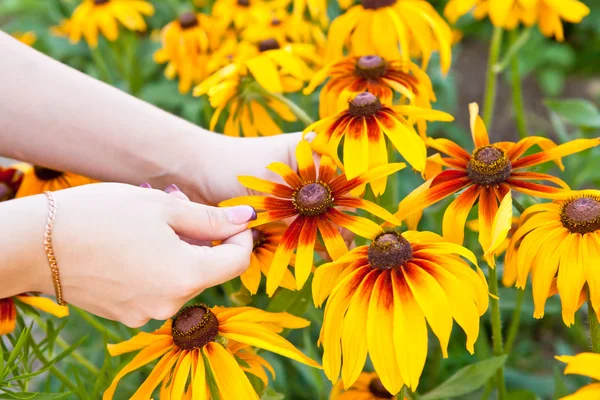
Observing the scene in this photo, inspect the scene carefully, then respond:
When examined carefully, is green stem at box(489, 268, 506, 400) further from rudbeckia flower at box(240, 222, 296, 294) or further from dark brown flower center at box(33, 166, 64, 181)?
dark brown flower center at box(33, 166, 64, 181)

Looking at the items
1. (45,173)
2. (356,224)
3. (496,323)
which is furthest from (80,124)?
(496,323)

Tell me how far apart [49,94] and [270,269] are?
37 cm

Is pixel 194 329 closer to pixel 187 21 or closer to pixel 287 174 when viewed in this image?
pixel 287 174

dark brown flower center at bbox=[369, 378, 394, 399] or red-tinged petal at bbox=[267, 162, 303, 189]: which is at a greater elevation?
red-tinged petal at bbox=[267, 162, 303, 189]

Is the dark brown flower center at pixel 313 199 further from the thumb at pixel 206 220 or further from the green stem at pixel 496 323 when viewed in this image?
the green stem at pixel 496 323

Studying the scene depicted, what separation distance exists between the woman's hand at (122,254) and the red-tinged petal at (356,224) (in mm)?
103

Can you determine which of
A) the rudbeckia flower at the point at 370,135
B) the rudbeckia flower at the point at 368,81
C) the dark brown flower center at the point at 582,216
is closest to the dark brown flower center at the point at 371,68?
the rudbeckia flower at the point at 368,81

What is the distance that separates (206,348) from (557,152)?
380mm

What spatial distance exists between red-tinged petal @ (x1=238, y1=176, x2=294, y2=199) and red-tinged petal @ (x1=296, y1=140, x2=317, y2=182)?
2cm

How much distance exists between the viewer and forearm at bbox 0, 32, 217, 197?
2.69ft

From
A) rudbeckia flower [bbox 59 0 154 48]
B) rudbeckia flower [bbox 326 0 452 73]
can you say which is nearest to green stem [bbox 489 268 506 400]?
rudbeckia flower [bbox 326 0 452 73]

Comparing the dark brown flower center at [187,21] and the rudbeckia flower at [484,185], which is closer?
the rudbeckia flower at [484,185]

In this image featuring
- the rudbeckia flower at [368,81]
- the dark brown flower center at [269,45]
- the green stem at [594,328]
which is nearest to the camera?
the green stem at [594,328]

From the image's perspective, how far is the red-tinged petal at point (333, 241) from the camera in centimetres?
65
